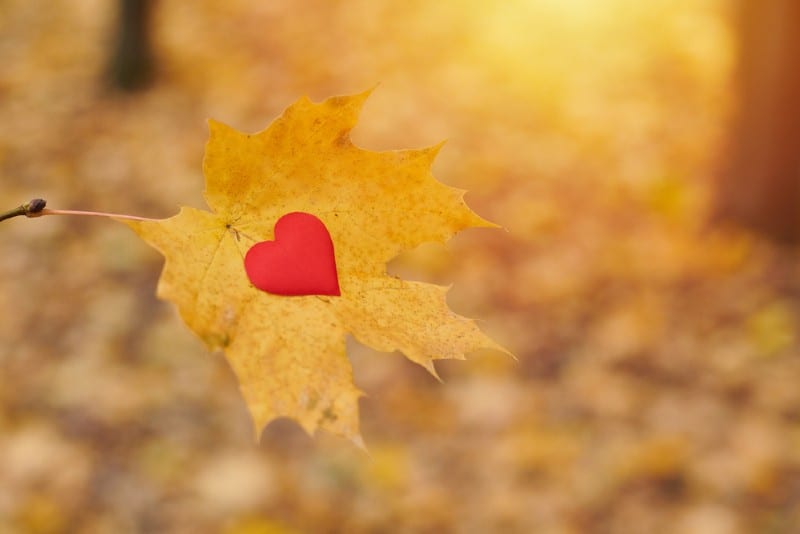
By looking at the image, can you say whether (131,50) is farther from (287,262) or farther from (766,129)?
(287,262)

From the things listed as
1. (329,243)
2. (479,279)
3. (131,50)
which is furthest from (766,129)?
(329,243)

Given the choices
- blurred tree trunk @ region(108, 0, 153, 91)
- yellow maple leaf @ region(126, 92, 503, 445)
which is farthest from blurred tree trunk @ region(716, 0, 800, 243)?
yellow maple leaf @ region(126, 92, 503, 445)

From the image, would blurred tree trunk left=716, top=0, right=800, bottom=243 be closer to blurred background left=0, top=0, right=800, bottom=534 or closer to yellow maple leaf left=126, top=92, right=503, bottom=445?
blurred background left=0, top=0, right=800, bottom=534

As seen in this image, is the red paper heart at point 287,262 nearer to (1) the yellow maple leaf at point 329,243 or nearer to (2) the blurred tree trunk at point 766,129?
(1) the yellow maple leaf at point 329,243

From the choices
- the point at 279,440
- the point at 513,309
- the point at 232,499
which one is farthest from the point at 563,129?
the point at 232,499

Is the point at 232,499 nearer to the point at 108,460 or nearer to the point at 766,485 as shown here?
the point at 108,460
